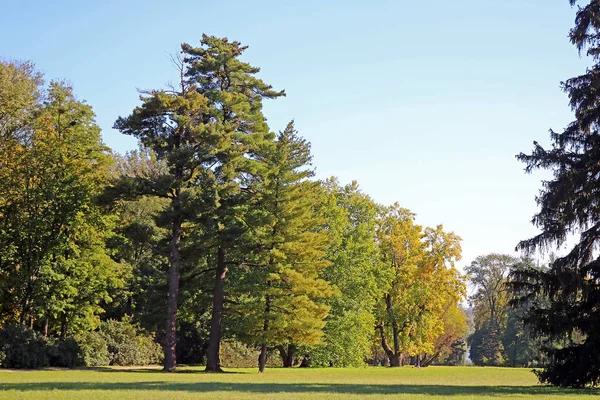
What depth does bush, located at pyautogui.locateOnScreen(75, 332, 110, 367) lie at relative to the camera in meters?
38.9

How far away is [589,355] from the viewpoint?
80.4 ft

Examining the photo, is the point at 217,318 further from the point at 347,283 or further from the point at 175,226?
the point at 347,283

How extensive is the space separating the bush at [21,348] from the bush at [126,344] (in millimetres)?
7033

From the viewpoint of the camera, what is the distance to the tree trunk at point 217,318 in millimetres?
36750

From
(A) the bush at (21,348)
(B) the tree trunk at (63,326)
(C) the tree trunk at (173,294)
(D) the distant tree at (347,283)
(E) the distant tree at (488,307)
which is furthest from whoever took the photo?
(E) the distant tree at (488,307)

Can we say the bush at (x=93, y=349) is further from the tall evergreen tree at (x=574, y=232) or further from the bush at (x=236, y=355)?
the tall evergreen tree at (x=574, y=232)

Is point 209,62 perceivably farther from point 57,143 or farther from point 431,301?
point 431,301

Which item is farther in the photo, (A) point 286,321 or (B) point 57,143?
(B) point 57,143

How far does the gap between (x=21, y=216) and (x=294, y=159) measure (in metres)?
16.7

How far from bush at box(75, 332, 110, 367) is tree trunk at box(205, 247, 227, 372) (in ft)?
24.6

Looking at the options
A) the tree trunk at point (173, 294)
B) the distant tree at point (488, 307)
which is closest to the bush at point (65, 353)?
the tree trunk at point (173, 294)

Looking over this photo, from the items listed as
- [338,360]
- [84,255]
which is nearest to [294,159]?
[84,255]

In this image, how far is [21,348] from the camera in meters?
34.3

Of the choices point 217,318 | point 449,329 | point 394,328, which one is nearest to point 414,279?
point 394,328
